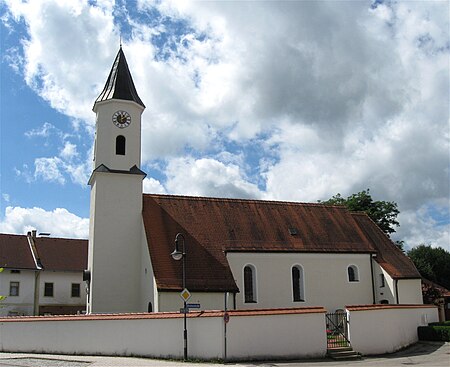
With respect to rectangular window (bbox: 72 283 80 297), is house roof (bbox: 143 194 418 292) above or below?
above

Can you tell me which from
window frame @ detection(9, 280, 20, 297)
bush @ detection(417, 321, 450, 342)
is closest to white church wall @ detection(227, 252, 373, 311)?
bush @ detection(417, 321, 450, 342)

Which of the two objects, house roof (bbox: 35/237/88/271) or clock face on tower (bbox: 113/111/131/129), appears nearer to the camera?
clock face on tower (bbox: 113/111/131/129)

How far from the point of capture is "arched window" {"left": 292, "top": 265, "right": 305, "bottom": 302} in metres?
34.5

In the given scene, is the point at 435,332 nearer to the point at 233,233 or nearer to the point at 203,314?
the point at 233,233

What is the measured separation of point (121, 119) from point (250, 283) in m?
13.4

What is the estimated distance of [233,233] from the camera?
3472cm

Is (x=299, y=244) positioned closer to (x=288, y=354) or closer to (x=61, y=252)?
(x=288, y=354)

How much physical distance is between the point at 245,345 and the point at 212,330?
1519 mm

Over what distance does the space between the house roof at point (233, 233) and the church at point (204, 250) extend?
0.07 meters

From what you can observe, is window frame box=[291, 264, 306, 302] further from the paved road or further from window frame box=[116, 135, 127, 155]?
window frame box=[116, 135, 127, 155]

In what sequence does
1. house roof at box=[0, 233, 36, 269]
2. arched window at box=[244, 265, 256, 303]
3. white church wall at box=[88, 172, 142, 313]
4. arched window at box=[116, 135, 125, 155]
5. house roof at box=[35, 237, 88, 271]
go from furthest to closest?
house roof at box=[35, 237, 88, 271]
house roof at box=[0, 233, 36, 269]
arched window at box=[116, 135, 125, 155]
arched window at box=[244, 265, 256, 303]
white church wall at box=[88, 172, 142, 313]

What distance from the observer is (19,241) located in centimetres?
5253

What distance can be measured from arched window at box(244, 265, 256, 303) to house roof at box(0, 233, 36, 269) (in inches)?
991

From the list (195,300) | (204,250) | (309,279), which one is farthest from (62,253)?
(309,279)
